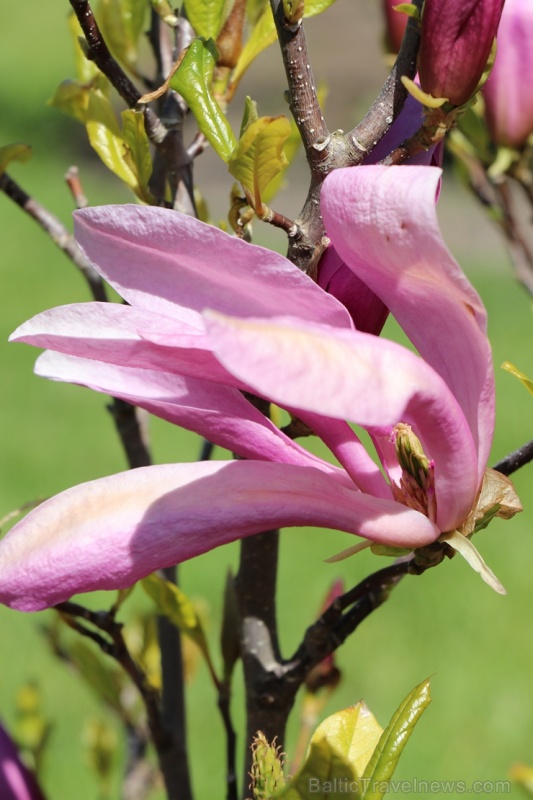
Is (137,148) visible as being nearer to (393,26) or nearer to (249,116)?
(249,116)

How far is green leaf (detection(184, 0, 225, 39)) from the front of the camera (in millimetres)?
568

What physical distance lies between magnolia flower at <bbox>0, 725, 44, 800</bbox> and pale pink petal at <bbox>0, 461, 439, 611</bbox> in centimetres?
29

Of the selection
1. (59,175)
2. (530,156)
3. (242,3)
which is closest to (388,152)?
(242,3)

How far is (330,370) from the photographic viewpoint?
1.13 feet

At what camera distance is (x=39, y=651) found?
243 cm

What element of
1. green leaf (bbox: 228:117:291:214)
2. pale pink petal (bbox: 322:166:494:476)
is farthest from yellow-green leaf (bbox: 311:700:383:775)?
green leaf (bbox: 228:117:291:214)

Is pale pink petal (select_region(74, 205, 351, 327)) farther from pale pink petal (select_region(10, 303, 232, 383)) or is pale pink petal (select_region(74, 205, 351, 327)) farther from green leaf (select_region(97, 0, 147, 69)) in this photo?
green leaf (select_region(97, 0, 147, 69))

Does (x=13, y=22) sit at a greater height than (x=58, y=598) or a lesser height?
lesser

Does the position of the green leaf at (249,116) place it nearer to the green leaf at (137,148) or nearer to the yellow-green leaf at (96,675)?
the green leaf at (137,148)

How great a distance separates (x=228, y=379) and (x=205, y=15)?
0.82 feet

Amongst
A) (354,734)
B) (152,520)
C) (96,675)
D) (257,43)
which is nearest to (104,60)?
(257,43)

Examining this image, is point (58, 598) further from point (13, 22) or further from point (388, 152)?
point (13, 22)

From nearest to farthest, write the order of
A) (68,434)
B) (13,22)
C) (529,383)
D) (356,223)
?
(356,223), (529,383), (68,434), (13,22)

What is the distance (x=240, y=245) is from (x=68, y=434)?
2.97 meters
